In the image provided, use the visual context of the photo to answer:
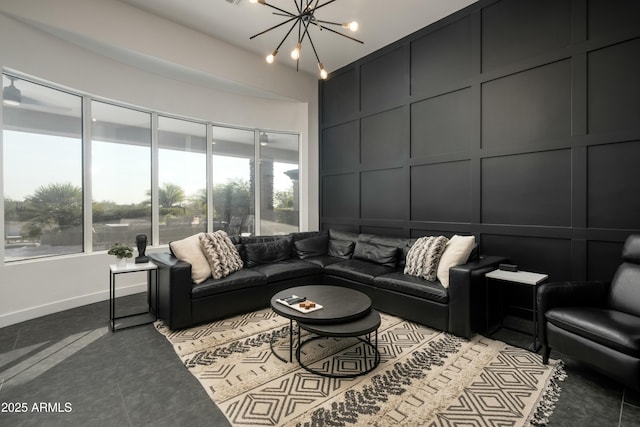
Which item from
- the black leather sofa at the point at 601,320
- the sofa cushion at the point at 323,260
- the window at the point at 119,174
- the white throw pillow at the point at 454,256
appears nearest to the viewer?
the black leather sofa at the point at 601,320

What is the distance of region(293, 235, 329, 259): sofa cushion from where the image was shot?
4574 millimetres

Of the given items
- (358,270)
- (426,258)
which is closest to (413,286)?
(426,258)

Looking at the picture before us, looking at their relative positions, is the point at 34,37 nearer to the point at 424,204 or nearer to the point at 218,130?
the point at 218,130

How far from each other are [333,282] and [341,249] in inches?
27.0

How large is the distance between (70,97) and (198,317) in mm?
3295

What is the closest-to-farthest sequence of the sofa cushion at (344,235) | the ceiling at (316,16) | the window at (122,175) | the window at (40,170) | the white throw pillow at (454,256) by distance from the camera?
1. the white throw pillow at (454,256)
2. the window at (40,170)
3. the window at (122,175)
4. the ceiling at (316,16)
5. the sofa cushion at (344,235)

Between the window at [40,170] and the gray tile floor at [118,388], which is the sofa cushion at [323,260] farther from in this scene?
the window at [40,170]

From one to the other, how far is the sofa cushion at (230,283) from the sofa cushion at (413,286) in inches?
55.8

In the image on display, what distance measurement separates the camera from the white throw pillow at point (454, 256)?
9.97 ft

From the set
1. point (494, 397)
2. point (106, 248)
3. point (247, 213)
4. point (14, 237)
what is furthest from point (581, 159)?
point (14, 237)

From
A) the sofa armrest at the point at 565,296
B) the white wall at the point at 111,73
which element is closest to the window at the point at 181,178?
the white wall at the point at 111,73

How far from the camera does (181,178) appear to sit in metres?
4.84

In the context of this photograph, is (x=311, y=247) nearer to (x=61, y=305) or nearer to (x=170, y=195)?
(x=170, y=195)

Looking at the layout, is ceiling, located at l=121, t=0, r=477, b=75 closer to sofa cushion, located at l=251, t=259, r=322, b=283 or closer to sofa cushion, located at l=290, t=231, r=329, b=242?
sofa cushion, located at l=290, t=231, r=329, b=242
